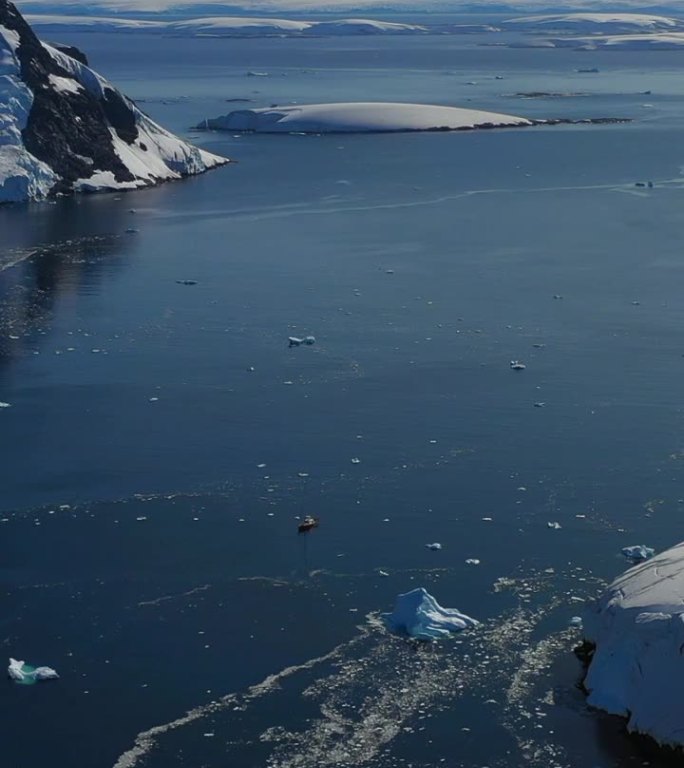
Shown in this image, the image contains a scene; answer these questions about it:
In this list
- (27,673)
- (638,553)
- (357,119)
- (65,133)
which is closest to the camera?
(27,673)

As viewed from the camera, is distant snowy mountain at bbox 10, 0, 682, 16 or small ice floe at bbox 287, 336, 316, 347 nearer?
small ice floe at bbox 287, 336, 316, 347

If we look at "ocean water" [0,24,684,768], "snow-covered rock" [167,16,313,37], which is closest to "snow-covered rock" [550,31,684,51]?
"snow-covered rock" [167,16,313,37]

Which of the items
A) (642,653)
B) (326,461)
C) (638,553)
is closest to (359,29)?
(326,461)

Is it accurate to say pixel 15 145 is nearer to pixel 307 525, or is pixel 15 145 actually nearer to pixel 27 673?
pixel 307 525

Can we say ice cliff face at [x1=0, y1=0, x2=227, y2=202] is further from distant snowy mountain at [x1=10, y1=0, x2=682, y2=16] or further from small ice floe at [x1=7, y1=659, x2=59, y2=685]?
distant snowy mountain at [x1=10, y1=0, x2=682, y2=16]

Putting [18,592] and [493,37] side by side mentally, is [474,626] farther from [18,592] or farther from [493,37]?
[493,37]

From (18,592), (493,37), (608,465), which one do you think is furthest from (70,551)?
(493,37)

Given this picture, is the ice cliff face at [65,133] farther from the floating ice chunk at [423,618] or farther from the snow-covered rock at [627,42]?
the snow-covered rock at [627,42]
